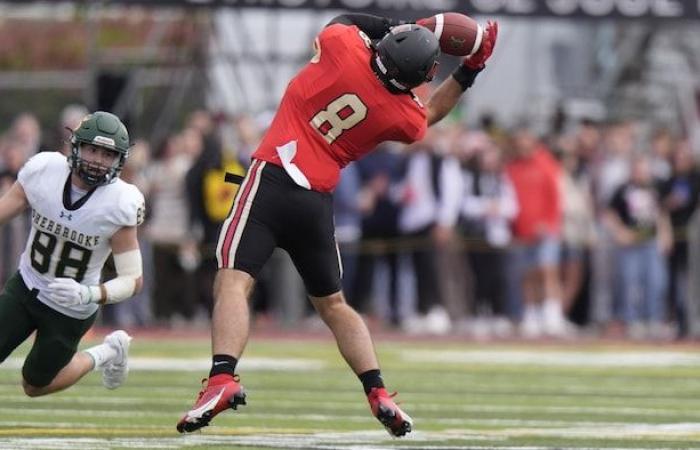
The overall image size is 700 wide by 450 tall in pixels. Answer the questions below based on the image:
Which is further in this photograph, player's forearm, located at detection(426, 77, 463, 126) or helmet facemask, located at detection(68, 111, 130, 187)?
player's forearm, located at detection(426, 77, 463, 126)

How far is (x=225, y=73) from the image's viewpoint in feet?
69.2

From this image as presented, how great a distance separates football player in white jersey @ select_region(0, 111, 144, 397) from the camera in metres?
7.98

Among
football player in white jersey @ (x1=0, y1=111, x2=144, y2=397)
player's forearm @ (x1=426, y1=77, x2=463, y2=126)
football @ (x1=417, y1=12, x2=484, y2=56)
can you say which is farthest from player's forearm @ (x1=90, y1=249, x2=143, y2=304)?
football @ (x1=417, y1=12, x2=484, y2=56)

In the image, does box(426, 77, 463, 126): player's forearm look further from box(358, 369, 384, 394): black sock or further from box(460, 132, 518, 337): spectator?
box(460, 132, 518, 337): spectator

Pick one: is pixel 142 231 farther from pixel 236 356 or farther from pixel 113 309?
pixel 236 356

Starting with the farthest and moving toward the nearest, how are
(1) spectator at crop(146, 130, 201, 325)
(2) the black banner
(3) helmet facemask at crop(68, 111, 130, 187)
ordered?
(1) spectator at crop(146, 130, 201, 325)
(2) the black banner
(3) helmet facemask at crop(68, 111, 130, 187)

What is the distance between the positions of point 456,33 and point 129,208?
1648mm

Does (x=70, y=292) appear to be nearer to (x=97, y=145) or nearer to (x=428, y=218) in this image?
(x=97, y=145)

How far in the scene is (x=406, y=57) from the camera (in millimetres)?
7859

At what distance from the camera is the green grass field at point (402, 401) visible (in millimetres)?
8047

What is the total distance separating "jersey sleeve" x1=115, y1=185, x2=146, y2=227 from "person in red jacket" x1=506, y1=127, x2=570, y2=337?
8927 mm

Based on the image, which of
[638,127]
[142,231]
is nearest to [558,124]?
[638,127]

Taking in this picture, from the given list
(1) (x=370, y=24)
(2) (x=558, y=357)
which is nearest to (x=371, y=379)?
(1) (x=370, y=24)

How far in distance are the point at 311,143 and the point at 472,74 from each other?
0.94 m
